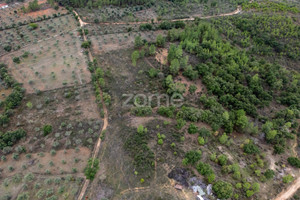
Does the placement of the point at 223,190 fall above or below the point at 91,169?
below

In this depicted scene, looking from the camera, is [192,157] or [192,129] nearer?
[192,157]

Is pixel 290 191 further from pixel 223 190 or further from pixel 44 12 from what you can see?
pixel 44 12

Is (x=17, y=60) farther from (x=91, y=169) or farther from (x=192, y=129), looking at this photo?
(x=192, y=129)


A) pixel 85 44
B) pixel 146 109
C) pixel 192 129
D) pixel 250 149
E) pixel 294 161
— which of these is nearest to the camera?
pixel 294 161

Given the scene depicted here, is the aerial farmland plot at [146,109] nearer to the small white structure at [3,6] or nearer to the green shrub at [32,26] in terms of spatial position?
the green shrub at [32,26]

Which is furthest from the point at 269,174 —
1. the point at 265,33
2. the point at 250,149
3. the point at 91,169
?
the point at 265,33

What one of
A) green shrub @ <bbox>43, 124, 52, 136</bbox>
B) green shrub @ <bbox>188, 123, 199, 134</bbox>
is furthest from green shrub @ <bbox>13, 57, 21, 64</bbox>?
green shrub @ <bbox>188, 123, 199, 134</bbox>

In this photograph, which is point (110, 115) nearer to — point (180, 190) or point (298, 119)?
point (180, 190)

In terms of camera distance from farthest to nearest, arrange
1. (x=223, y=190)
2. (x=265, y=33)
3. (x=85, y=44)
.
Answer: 1. (x=265, y=33)
2. (x=85, y=44)
3. (x=223, y=190)

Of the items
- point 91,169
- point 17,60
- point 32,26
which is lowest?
point 91,169

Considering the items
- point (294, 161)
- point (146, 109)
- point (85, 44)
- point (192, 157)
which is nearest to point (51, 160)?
point (146, 109)
